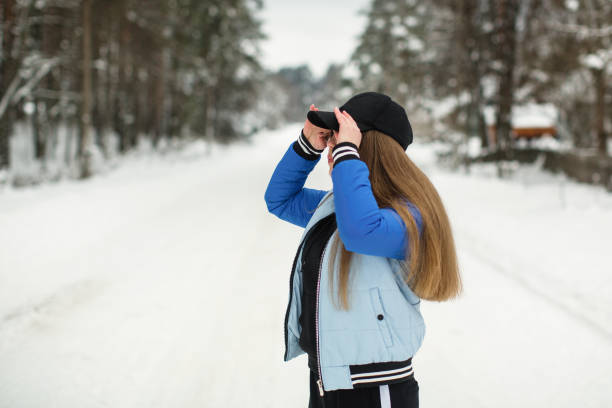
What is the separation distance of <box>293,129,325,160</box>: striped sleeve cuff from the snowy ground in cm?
215

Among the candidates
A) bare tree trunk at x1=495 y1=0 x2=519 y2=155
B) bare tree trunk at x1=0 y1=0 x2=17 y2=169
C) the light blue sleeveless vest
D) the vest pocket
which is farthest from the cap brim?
bare tree trunk at x1=495 y1=0 x2=519 y2=155

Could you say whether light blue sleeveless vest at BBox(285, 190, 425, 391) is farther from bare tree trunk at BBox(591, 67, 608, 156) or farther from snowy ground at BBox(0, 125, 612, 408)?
bare tree trunk at BBox(591, 67, 608, 156)

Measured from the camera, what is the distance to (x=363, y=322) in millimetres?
1688

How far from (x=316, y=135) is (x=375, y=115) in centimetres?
29

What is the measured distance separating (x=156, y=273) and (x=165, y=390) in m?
2.97

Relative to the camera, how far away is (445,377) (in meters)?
3.65

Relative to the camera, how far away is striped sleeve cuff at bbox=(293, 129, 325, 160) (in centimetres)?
193

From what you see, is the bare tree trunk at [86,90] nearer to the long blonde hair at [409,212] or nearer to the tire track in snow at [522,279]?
the tire track in snow at [522,279]

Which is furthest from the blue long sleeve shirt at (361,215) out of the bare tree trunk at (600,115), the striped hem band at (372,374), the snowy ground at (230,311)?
the bare tree trunk at (600,115)

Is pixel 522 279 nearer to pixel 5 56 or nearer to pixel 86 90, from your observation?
pixel 5 56

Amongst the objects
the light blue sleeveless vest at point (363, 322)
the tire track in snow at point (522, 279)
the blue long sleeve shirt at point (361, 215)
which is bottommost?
the tire track in snow at point (522, 279)

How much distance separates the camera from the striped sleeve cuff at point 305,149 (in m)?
1.93

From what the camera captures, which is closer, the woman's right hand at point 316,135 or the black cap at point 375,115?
the black cap at point 375,115

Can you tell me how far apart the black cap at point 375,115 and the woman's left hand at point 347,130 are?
0.06 metres
